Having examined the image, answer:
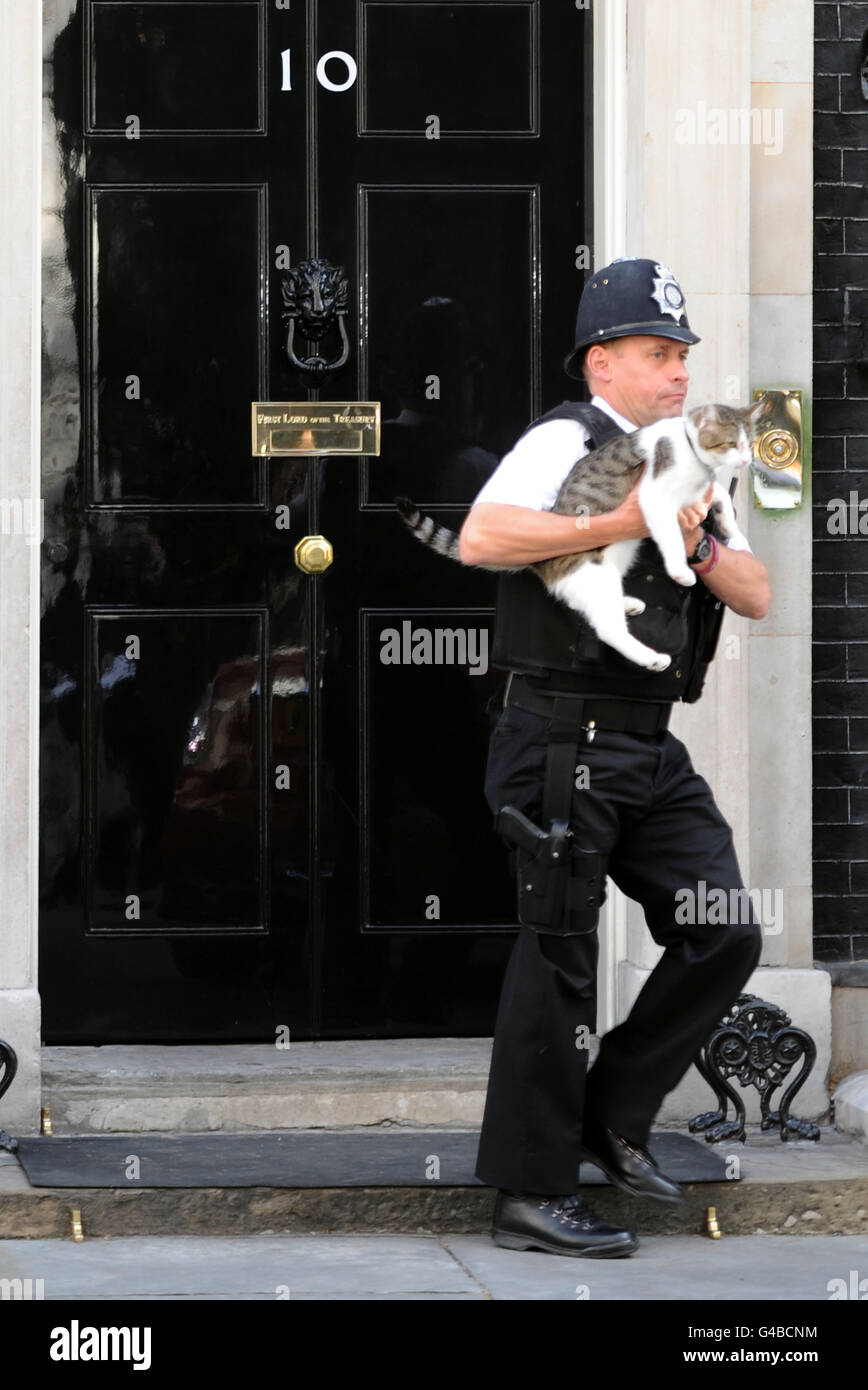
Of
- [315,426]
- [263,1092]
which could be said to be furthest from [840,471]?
[263,1092]

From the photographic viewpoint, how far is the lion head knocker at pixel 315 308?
20.7ft

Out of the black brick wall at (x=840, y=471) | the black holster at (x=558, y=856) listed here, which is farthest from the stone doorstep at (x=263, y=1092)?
the black holster at (x=558, y=856)

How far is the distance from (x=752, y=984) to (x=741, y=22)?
9.23ft

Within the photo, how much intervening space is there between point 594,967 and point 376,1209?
2.75 ft

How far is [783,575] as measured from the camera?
20.5 feet

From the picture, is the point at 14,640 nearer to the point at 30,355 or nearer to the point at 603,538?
the point at 30,355

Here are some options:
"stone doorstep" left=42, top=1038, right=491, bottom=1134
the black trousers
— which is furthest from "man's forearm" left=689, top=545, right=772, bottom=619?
"stone doorstep" left=42, top=1038, right=491, bottom=1134

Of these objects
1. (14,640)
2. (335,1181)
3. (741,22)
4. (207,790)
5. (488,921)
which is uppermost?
(741,22)

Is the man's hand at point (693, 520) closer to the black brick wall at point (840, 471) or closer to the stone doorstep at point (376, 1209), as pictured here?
the stone doorstep at point (376, 1209)

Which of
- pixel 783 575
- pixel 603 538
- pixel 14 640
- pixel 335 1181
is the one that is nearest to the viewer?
pixel 603 538

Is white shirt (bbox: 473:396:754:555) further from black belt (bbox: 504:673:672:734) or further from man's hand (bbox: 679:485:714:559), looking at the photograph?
black belt (bbox: 504:673:672:734)

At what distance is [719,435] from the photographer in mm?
4559

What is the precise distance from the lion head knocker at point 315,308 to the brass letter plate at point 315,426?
11cm

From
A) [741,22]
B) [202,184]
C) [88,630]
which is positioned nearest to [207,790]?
[88,630]
